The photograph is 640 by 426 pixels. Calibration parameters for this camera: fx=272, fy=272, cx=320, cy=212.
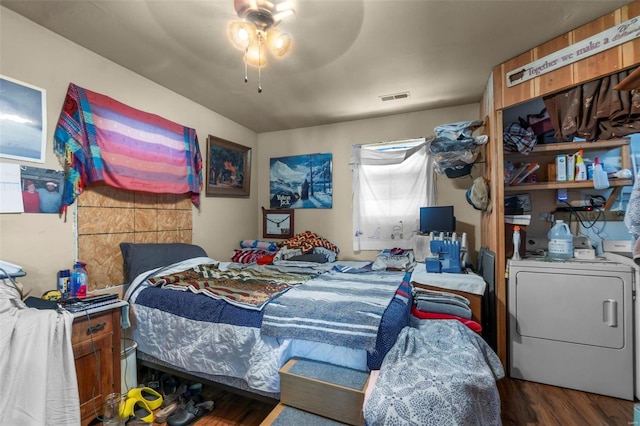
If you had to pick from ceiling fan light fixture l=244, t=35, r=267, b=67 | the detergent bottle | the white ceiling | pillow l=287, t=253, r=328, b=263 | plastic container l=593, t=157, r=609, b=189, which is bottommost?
pillow l=287, t=253, r=328, b=263

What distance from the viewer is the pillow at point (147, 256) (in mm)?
2291

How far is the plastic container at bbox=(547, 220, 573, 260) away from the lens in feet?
7.12

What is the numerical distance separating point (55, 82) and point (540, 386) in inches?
166

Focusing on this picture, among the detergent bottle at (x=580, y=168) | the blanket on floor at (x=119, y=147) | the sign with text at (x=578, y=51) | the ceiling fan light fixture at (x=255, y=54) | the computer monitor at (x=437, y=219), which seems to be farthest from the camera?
the computer monitor at (x=437, y=219)

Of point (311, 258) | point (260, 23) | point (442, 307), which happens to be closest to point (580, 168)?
point (442, 307)

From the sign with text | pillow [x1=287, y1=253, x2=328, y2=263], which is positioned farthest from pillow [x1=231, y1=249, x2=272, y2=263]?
the sign with text

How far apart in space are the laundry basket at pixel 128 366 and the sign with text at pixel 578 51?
11.7 feet

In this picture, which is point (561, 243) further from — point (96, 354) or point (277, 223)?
point (96, 354)

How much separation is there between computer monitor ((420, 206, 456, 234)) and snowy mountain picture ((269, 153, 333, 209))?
4.19ft

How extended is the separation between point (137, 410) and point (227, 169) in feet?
8.31

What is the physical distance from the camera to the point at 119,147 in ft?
7.41

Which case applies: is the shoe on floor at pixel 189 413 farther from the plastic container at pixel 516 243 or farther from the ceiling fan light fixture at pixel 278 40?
Result: the plastic container at pixel 516 243

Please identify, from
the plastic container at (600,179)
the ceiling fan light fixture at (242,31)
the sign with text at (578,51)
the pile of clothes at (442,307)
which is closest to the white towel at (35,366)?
the ceiling fan light fixture at (242,31)

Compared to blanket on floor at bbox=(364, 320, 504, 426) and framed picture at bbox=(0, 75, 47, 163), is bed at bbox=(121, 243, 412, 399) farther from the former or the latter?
framed picture at bbox=(0, 75, 47, 163)
